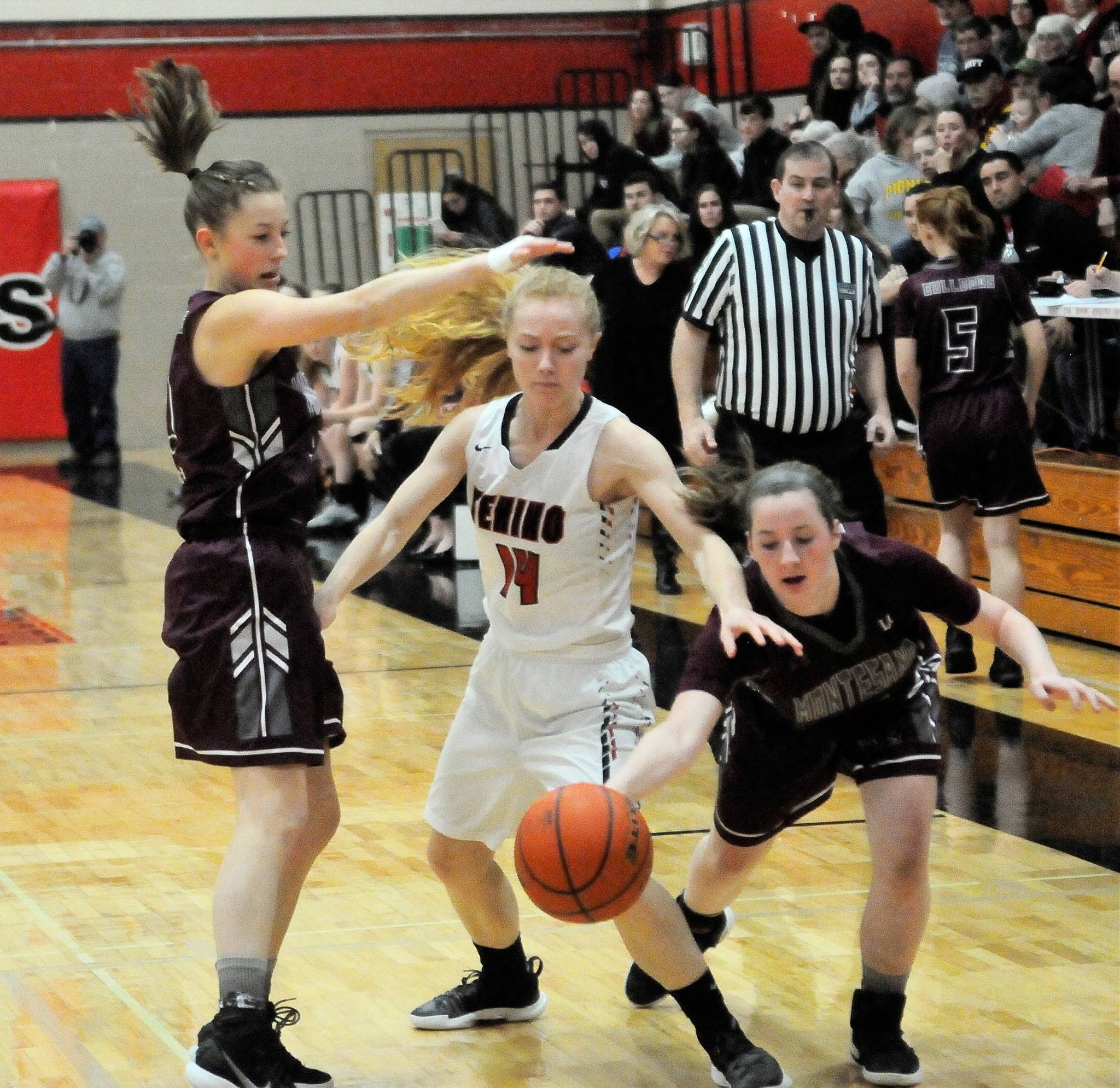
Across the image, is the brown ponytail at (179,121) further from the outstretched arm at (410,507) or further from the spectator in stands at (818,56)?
the spectator in stands at (818,56)

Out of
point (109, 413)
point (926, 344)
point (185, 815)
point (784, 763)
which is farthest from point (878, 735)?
point (109, 413)

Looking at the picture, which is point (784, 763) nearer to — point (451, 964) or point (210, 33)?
point (451, 964)

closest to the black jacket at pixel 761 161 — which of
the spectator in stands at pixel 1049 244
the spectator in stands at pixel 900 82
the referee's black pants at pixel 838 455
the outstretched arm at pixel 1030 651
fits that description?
the spectator in stands at pixel 900 82

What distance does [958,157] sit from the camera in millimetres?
8867

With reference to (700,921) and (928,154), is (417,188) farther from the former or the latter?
(700,921)

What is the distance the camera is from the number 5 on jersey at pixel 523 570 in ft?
11.6

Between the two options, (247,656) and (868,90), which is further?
(868,90)

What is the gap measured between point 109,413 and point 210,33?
3563 mm

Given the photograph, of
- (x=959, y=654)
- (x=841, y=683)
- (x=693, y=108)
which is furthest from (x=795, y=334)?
(x=693, y=108)

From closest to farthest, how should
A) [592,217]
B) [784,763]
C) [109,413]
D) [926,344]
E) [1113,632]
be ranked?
[784,763] < [926,344] < [1113,632] < [592,217] < [109,413]

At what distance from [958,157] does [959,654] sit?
297 centimetres

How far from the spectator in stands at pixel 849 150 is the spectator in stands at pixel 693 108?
2.03 meters

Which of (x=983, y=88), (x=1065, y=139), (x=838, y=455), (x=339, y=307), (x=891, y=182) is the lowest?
(x=838, y=455)

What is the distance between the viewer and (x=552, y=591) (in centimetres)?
353
